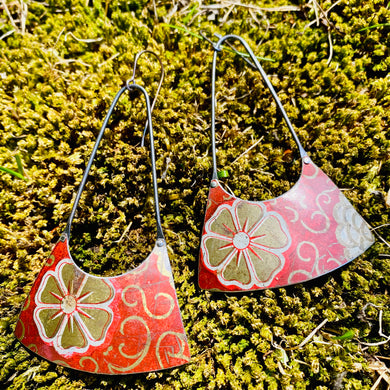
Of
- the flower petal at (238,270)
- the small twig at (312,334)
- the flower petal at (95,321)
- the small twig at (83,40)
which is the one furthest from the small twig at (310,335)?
the small twig at (83,40)

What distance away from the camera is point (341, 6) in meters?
1.90

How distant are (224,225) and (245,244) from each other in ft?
0.45

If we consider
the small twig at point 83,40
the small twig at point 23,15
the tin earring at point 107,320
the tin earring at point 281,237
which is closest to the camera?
the tin earring at point 107,320

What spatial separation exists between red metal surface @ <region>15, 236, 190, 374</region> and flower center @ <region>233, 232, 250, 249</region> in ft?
1.15

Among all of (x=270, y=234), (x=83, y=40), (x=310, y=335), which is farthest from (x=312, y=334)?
(x=83, y=40)

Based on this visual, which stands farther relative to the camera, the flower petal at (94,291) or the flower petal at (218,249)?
the flower petal at (218,249)

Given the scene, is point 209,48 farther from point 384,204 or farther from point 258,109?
point 384,204

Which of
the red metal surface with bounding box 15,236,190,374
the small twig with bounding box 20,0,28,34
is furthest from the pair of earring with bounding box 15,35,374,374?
the small twig with bounding box 20,0,28,34

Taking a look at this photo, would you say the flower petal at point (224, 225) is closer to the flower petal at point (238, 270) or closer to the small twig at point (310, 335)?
the flower petal at point (238, 270)

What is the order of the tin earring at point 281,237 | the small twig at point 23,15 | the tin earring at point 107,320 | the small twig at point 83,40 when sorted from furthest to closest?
the small twig at point 23,15 < the small twig at point 83,40 < the tin earring at point 281,237 < the tin earring at point 107,320

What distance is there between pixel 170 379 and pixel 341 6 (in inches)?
92.5

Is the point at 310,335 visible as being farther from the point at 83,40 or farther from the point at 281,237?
the point at 83,40

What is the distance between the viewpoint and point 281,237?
1.43 m

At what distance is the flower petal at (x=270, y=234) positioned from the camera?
1430mm
